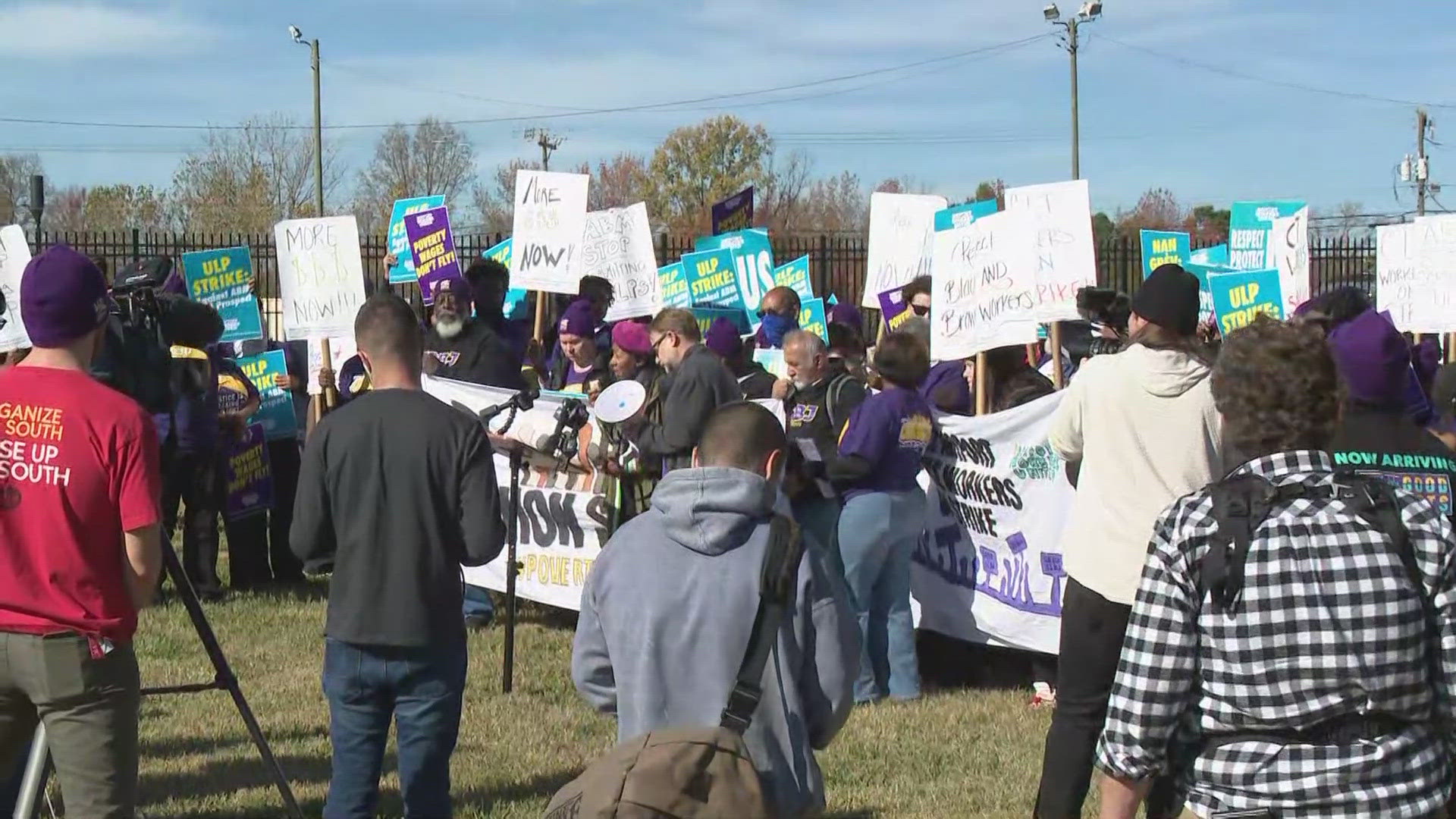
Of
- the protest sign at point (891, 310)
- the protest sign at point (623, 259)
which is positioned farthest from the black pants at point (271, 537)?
the protest sign at point (891, 310)

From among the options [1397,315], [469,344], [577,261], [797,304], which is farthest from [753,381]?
[1397,315]

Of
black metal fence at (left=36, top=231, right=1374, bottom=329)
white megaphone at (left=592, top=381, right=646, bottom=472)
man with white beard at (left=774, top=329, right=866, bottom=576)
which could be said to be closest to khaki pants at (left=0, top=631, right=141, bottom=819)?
white megaphone at (left=592, top=381, right=646, bottom=472)

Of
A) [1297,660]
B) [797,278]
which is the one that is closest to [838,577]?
[1297,660]

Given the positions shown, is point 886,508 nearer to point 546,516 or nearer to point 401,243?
point 546,516

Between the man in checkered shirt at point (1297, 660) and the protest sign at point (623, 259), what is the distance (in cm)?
1071

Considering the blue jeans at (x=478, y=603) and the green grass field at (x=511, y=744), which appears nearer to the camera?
the green grass field at (x=511, y=744)

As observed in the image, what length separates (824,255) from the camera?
2712 cm

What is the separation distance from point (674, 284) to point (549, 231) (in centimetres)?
212

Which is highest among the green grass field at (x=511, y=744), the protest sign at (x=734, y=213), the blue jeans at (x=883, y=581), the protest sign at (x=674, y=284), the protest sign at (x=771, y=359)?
the protest sign at (x=734, y=213)

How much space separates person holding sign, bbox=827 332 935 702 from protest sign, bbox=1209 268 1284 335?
5253 mm

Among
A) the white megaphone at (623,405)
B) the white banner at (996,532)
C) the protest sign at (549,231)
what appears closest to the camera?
the white megaphone at (623,405)

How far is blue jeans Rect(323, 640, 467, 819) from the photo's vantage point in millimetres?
4703

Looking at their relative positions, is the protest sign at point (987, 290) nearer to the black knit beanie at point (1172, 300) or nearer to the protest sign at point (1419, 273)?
the black knit beanie at point (1172, 300)

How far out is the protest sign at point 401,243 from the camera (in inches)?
541
